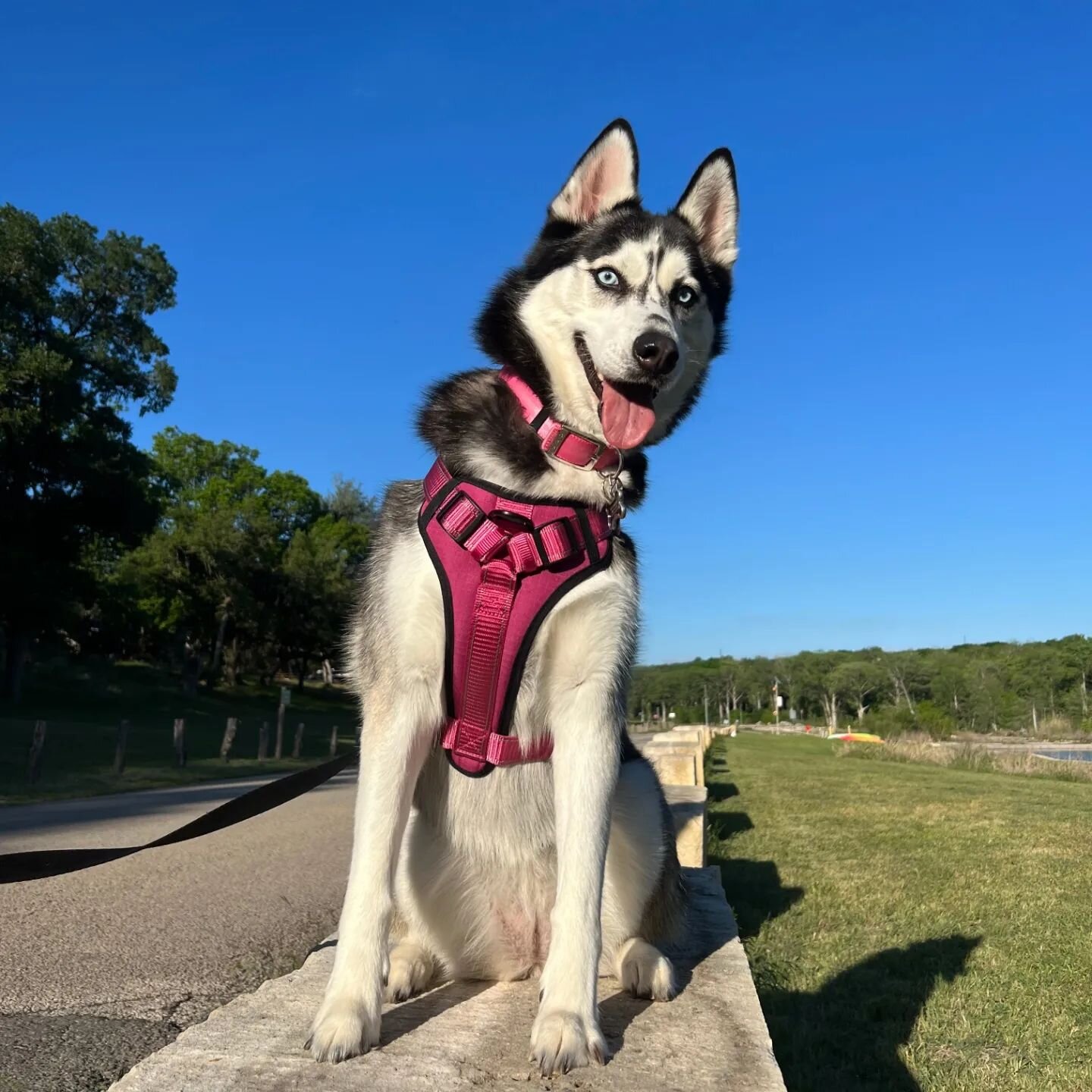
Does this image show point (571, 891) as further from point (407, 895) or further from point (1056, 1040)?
point (1056, 1040)

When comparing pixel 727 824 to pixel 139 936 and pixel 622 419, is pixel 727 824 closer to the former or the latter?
pixel 139 936

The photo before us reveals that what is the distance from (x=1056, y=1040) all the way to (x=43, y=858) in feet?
12.9

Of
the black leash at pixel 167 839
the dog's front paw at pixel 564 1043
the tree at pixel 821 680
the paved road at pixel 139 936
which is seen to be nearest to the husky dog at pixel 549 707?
the dog's front paw at pixel 564 1043

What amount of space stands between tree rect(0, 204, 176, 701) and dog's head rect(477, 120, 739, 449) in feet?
105

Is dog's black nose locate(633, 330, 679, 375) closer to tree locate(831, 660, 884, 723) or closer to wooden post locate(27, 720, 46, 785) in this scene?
wooden post locate(27, 720, 46, 785)

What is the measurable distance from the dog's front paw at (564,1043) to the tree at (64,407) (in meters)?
33.2

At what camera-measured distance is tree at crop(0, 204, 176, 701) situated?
1254 inches

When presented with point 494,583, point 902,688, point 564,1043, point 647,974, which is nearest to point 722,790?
point 647,974

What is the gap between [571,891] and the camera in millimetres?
2453

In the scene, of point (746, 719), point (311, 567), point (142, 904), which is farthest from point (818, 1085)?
point (746, 719)

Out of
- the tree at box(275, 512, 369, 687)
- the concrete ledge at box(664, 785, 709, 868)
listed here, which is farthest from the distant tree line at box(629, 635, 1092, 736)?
the concrete ledge at box(664, 785, 709, 868)

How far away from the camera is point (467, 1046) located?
7.83 feet

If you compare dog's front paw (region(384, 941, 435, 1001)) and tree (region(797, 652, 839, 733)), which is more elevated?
tree (region(797, 652, 839, 733))

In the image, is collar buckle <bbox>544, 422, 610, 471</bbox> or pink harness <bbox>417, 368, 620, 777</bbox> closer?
pink harness <bbox>417, 368, 620, 777</bbox>
